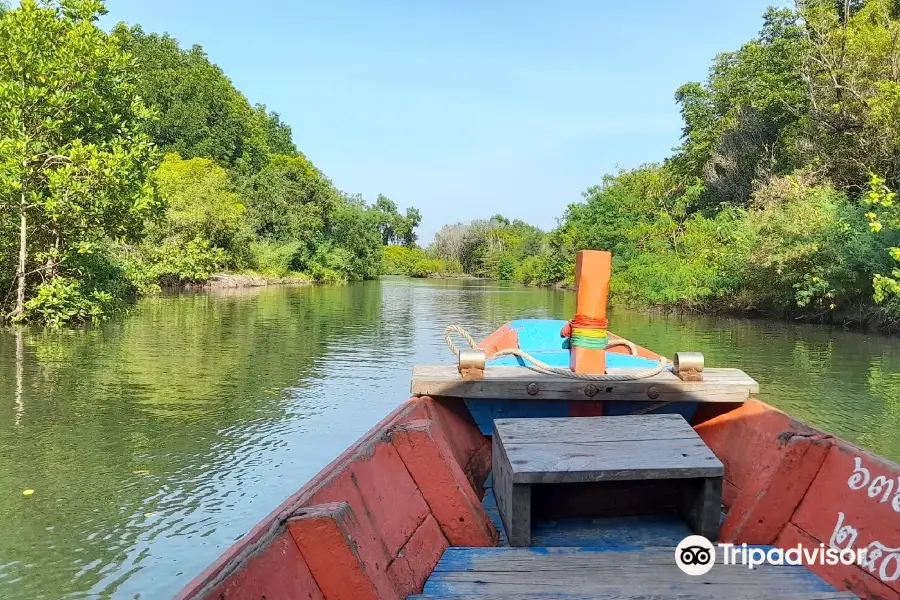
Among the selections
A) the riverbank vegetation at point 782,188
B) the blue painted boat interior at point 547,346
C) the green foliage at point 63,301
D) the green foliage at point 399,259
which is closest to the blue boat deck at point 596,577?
the blue painted boat interior at point 547,346

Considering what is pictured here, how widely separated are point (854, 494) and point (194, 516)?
4.23 m

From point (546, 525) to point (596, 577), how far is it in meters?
0.60

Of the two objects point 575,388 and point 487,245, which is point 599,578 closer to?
point 575,388

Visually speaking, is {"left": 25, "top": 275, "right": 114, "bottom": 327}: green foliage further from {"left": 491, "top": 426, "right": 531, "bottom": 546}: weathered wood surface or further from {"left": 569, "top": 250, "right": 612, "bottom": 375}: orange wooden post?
{"left": 491, "top": 426, "right": 531, "bottom": 546}: weathered wood surface

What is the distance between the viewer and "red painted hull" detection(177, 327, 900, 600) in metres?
1.76

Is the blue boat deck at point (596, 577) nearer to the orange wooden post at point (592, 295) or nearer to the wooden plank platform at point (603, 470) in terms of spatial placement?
the wooden plank platform at point (603, 470)

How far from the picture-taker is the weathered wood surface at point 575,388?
3547 millimetres

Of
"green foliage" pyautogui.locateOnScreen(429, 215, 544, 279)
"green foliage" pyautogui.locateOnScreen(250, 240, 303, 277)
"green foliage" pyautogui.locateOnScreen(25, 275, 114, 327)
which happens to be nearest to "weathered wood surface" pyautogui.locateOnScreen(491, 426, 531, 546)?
"green foliage" pyautogui.locateOnScreen(25, 275, 114, 327)

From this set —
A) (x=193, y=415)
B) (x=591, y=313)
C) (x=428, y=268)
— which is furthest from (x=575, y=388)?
(x=428, y=268)

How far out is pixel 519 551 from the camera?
247cm

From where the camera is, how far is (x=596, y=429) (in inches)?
112

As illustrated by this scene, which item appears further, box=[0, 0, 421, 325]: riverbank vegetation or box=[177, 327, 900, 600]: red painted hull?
box=[0, 0, 421, 325]: riverbank vegetation

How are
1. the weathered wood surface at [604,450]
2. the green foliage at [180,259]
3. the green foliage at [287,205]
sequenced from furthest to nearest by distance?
1. the green foliage at [287,205]
2. the green foliage at [180,259]
3. the weathered wood surface at [604,450]

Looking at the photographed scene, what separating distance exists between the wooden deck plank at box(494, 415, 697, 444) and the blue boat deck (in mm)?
→ 425
